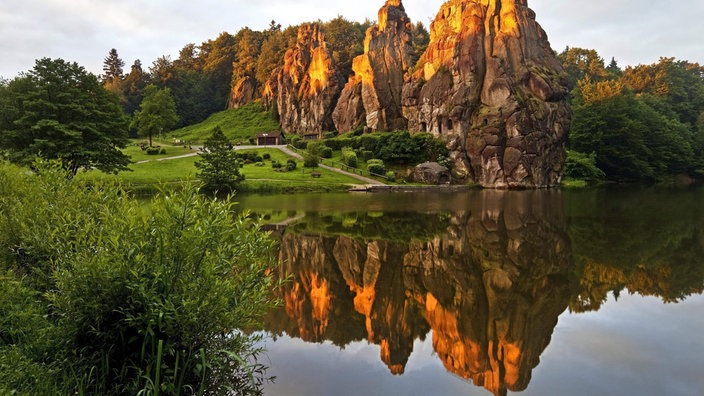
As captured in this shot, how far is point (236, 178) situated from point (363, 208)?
20.0 metres

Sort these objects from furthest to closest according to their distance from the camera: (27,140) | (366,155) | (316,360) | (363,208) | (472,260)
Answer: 1. (366,155)
2. (27,140)
3. (363,208)
4. (472,260)
5. (316,360)

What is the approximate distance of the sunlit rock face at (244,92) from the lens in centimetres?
11944

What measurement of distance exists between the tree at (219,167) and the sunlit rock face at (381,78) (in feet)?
133

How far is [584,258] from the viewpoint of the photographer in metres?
16.1

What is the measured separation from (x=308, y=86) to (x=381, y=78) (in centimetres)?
2263

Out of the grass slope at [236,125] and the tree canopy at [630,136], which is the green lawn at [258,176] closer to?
the grass slope at [236,125]

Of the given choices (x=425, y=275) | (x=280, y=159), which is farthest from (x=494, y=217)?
(x=280, y=159)

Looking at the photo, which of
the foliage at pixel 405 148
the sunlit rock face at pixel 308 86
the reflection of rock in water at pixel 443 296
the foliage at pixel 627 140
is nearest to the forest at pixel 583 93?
the foliage at pixel 627 140

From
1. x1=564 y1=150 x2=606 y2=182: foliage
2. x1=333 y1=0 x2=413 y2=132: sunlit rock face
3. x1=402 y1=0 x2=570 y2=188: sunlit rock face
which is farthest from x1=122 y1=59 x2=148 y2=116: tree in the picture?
x1=564 y1=150 x2=606 y2=182: foliage

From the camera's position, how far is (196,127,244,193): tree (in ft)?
150

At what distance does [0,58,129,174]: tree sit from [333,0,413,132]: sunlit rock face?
50781 mm

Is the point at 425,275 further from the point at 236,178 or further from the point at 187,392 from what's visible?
the point at 236,178

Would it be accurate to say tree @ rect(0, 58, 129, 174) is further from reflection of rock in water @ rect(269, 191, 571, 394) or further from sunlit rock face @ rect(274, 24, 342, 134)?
sunlit rock face @ rect(274, 24, 342, 134)

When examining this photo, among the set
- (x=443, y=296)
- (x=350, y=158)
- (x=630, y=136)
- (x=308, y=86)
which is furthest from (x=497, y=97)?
(x=443, y=296)
